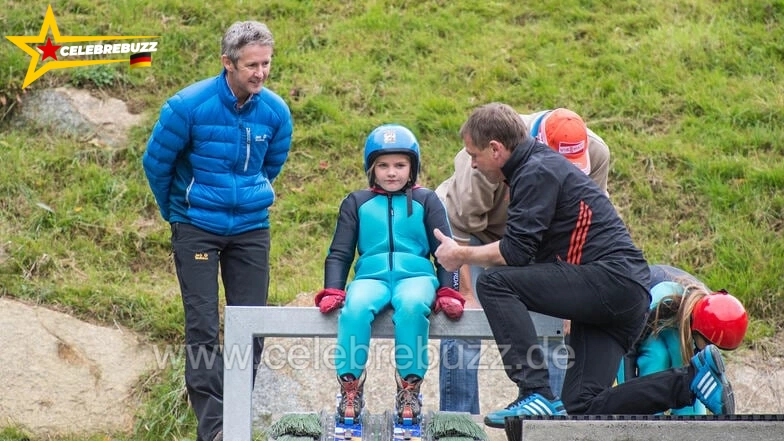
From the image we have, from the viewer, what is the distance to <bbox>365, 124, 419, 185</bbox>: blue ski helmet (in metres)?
5.25

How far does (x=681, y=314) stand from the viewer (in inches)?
205

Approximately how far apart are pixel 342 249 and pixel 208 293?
0.82m

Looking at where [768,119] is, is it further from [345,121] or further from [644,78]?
[345,121]

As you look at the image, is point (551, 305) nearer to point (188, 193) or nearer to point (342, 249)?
point (342, 249)

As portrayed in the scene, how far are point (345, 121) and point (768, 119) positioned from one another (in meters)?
3.25

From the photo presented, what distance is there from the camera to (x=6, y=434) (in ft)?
22.2

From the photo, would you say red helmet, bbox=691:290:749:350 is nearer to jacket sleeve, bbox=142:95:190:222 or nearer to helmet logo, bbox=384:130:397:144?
helmet logo, bbox=384:130:397:144

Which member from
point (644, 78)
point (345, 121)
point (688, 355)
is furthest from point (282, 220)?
point (688, 355)

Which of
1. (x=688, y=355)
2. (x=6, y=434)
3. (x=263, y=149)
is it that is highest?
(x=263, y=149)

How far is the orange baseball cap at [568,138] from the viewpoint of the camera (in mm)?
5270

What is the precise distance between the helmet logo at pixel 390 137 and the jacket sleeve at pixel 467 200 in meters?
0.55

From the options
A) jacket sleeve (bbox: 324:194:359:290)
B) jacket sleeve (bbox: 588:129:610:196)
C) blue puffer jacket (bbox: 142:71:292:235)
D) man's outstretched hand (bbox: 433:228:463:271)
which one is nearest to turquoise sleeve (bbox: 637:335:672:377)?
jacket sleeve (bbox: 588:129:610:196)

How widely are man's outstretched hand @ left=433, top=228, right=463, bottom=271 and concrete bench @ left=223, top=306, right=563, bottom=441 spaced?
280 mm

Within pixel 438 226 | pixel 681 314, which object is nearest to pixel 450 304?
pixel 438 226
